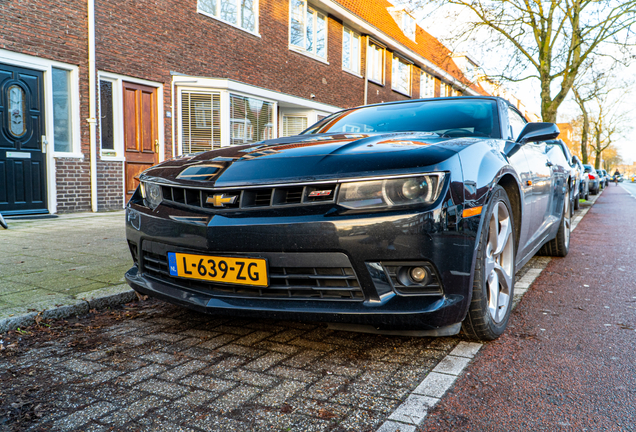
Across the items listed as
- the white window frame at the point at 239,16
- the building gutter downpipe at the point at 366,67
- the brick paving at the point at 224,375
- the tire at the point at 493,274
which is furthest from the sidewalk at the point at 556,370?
the building gutter downpipe at the point at 366,67

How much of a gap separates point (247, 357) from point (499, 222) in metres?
1.58

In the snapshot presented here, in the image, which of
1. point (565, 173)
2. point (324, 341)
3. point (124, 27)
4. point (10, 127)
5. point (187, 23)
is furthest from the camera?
point (187, 23)

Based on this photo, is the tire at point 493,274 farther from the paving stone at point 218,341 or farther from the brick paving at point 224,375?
the paving stone at point 218,341

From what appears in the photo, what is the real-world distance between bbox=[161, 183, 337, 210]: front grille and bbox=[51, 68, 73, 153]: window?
7.40 meters

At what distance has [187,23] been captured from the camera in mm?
10898

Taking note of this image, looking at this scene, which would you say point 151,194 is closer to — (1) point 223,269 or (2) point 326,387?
(1) point 223,269

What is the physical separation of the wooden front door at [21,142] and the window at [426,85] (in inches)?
784

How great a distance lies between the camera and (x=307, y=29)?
50.6 ft

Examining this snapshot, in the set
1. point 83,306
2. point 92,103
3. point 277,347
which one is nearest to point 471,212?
point 277,347

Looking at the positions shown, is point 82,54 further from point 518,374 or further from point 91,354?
point 518,374

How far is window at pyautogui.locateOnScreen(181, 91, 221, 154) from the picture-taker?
11.2 meters

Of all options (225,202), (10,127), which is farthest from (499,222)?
(10,127)

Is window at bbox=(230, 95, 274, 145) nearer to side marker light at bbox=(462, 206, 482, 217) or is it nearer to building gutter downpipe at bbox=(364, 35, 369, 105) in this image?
building gutter downpipe at bbox=(364, 35, 369, 105)

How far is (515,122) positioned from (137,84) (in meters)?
8.06
